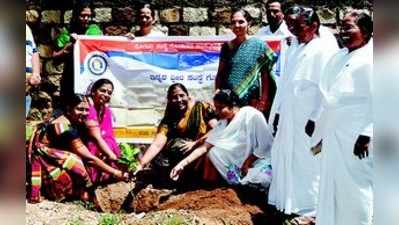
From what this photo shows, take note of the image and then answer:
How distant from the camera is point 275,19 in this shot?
465 centimetres

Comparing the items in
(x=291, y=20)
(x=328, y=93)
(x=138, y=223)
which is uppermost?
(x=291, y=20)

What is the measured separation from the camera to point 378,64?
4.30m

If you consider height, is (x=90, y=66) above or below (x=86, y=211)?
above

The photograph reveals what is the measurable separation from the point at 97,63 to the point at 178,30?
52 cm

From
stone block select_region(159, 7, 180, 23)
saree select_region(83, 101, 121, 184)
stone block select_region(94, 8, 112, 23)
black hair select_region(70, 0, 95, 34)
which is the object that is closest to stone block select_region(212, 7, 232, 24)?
stone block select_region(159, 7, 180, 23)

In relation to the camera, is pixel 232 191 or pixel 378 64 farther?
pixel 232 191

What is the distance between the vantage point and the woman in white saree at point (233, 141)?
15.5 ft

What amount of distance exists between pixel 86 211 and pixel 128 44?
103 cm

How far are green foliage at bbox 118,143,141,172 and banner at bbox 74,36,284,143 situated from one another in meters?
0.05

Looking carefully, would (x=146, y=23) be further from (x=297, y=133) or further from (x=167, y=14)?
(x=297, y=133)

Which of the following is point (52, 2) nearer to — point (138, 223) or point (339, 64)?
point (138, 223)

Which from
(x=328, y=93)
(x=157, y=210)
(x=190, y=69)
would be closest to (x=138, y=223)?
(x=157, y=210)

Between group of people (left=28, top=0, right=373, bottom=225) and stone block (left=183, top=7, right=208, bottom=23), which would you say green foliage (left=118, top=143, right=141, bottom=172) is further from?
stone block (left=183, top=7, right=208, bottom=23)

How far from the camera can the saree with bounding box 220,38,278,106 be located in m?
4.70
